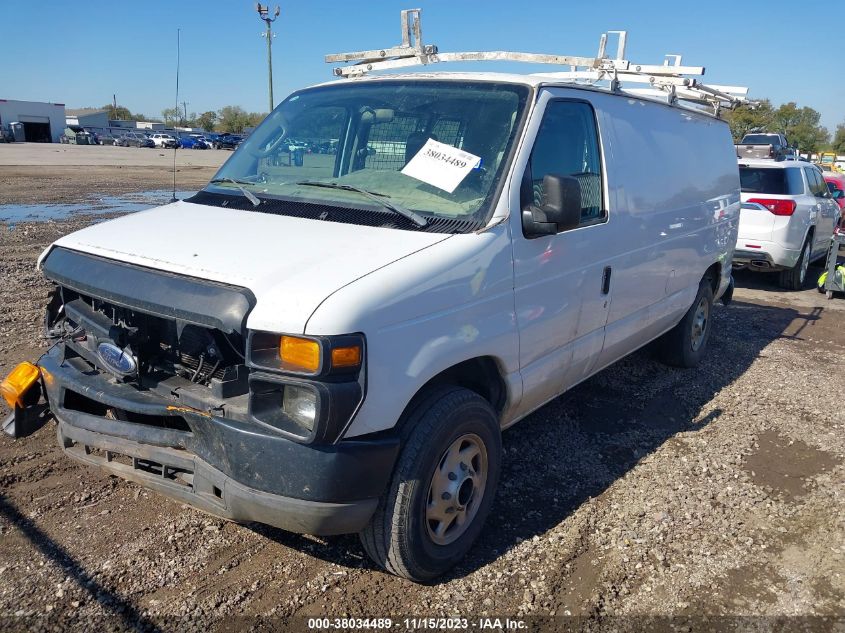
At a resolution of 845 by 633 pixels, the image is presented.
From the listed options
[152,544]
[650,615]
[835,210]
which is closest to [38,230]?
[152,544]

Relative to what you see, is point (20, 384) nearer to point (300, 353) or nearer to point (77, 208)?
point (300, 353)

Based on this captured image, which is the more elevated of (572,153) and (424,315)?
(572,153)

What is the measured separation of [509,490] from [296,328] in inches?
82.4

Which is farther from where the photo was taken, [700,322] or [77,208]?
[77,208]

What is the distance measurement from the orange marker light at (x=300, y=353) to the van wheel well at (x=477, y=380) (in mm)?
645

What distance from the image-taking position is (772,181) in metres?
10.2

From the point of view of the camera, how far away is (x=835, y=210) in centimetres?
1177

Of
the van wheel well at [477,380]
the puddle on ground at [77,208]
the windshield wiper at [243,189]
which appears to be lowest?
the puddle on ground at [77,208]

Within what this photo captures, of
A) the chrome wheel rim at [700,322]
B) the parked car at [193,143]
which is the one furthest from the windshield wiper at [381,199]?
the parked car at [193,143]

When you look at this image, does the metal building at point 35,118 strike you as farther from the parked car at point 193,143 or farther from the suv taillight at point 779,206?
the suv taillight at point 779,206

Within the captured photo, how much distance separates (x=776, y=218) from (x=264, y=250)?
9.33 m

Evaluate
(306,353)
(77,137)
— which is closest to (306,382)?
(306,353)

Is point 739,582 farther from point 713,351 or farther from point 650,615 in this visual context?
point 713,351

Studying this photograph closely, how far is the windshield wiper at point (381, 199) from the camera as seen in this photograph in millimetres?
3135
